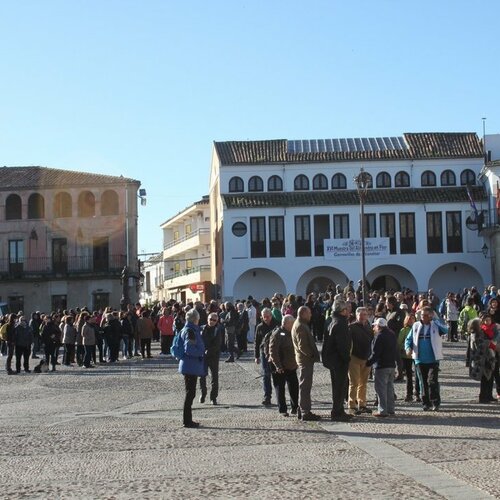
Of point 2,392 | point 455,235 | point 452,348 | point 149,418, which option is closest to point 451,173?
point 455,235

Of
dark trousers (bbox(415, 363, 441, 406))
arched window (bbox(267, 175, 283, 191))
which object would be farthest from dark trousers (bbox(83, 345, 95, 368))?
arched window (bbox(267, 175, 283, 191))

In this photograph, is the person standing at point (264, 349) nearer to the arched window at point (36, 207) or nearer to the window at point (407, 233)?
the window at point (407, 233)

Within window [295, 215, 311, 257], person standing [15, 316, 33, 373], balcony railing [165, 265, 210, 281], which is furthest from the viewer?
balcony railing [165, 265, 210, 281]

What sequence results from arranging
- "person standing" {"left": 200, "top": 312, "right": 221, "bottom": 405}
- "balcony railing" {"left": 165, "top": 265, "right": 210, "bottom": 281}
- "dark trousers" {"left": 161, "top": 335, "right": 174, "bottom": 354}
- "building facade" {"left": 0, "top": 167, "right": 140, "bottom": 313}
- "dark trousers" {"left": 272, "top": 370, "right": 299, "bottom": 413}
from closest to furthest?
1. "dark trousers" {"left": 272, "top": 370, "right": 299, "bottom": 413}
2. "person standing" {"left": 200, "top": 312, "right": 221, "bottom": 405}
3. "dark trousers" {"left": 161, "top": 335, "right": 174, "bottom": 354}
4. "building facade" {"left": 0, "top": 167, "right": 140, "bottom": 313}
5. "balcony railing" {"left": 165, "top": 265, "right": 210, "bottom": 281}

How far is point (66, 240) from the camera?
61219 mm

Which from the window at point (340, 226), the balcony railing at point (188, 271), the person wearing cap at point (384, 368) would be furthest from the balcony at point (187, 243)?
the person wearing cap at point (384, 368)

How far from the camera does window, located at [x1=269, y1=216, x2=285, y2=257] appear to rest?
55188mm

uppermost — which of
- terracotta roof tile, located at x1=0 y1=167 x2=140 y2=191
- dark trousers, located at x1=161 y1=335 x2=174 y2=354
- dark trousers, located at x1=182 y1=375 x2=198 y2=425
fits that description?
terracotta roof tile, located at x1=0 y1=167 x2=140 y2=191

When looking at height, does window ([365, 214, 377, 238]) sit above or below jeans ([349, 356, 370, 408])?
above

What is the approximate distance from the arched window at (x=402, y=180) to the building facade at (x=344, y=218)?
0.20ft

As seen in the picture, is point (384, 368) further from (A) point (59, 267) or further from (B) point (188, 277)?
(B) point (188, 277)

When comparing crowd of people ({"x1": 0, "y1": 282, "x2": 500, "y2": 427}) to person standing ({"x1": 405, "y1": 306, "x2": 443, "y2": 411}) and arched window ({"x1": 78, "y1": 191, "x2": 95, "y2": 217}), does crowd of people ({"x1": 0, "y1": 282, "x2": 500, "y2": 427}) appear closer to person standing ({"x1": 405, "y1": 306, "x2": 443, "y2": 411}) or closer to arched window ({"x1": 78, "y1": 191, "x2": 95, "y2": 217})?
person standing ({"x1": 405, "y1": 306, "x2": 443, "y2": 411})

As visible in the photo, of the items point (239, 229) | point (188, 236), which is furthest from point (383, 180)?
point (188, 236)

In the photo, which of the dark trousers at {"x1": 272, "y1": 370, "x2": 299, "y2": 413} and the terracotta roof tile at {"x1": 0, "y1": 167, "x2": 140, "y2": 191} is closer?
the dark trousers at {"x1": 272, "y1": 370, "x2": 299, "y2": 413}
